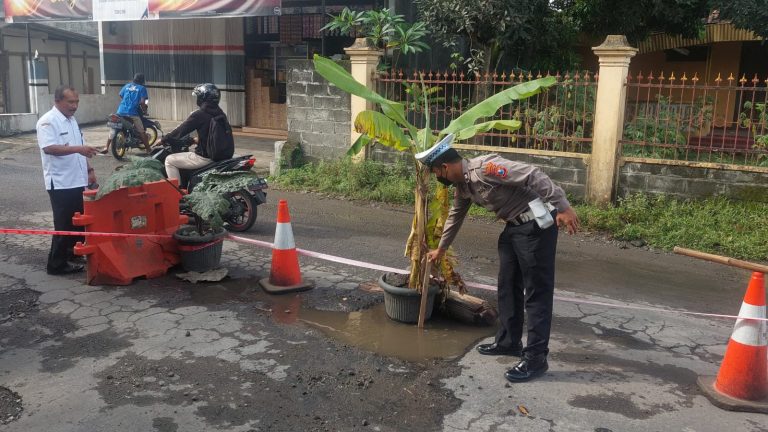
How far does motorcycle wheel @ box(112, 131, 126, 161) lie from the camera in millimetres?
13049

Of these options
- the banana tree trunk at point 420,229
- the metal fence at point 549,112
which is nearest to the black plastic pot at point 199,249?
the banana tree trunk at point 420,229

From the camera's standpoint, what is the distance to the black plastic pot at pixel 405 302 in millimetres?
4906

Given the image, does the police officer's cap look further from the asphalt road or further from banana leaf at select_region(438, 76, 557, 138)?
the asphalt road

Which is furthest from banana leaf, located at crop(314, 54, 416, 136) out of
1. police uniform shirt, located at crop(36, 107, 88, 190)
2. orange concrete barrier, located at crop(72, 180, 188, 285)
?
police uniform shirt, located at crop(36, 107, 88, 190)

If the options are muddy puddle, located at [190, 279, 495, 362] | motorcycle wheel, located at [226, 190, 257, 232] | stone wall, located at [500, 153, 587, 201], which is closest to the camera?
muddy puddle, located at [190, 279, 495, 362]

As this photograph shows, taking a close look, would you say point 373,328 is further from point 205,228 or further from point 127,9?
point 127,9

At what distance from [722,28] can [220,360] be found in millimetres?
12678

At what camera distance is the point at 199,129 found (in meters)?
7.70

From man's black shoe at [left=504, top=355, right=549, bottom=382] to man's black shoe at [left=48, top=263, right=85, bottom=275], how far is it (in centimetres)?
421

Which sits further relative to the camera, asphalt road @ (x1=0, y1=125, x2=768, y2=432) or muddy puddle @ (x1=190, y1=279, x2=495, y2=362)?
muddy puddle @ (x1=190, y1=279, x2=495, y2=362)

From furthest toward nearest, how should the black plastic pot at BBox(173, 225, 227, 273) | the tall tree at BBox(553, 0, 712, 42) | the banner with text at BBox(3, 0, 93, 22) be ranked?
the banner with text at BBox(3, 0, 93, 22) < the tall tree at BBox(553, 0, 712, 42) < the black plastic pot at BBox(173, 225, 227, 273)

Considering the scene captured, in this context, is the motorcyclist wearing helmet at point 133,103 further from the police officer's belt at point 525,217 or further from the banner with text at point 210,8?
the police officer's belt at point 525,217

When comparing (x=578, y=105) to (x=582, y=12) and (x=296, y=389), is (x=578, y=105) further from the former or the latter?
(x=296, y=389)

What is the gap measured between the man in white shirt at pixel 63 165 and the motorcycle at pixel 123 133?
7.04 m
